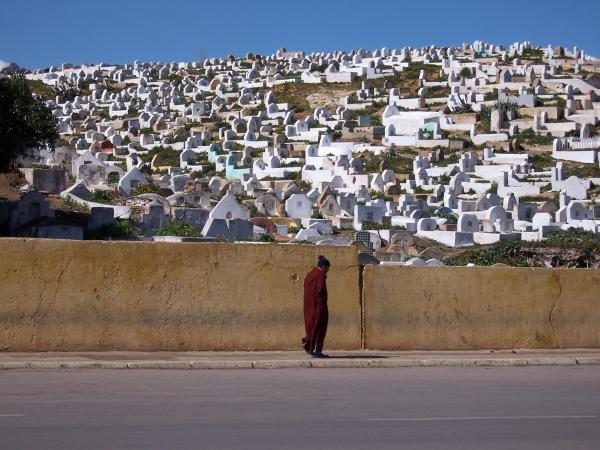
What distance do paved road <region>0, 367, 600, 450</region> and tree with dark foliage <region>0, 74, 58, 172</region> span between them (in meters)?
16.6

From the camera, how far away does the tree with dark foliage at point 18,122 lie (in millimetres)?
26344

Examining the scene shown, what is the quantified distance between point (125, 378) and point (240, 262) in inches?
96.8

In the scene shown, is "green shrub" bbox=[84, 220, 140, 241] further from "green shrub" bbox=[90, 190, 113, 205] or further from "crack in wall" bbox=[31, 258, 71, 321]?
"crack in wall" bbox=[31, 258, 71, 321]

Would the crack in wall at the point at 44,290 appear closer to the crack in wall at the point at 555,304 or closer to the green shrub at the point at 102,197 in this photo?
the crack in wall at the point at 555,304

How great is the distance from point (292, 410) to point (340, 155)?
51356 mm

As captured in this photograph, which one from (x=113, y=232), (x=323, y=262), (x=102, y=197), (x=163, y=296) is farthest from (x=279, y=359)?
(x=102, y=197)

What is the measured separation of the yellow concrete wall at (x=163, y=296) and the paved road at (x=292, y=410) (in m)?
1.06

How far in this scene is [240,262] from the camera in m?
12.5

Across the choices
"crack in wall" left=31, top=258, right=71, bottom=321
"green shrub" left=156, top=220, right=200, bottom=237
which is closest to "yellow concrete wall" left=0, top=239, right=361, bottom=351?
"crack in wall" left=31, top=258, right=71, bottom=321

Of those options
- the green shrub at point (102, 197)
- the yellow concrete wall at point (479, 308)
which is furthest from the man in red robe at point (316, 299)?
the green shrub at point (102, 197)

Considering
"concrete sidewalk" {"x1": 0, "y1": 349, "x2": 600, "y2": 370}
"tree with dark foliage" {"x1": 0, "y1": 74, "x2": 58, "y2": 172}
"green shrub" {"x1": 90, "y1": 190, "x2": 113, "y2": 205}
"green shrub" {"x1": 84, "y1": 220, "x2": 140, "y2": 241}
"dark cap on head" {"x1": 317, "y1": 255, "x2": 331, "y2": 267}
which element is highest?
"tree with dark foliage" {"x1": 0, "y1": 74, "x2": 58, "y2": 172}

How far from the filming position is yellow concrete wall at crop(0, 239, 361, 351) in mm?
11555

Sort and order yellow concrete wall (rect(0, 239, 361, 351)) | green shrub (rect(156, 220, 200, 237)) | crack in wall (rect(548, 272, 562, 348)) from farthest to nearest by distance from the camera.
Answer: green shrub (rect(156, 220, 200, 237))
crack in wall (rect(548, 272, 562, 348))
yellow concrete wall (rect(0, 239, 361, 351))

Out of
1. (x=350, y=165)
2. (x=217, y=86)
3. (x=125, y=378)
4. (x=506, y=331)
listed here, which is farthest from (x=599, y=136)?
(x=125, y=378)
